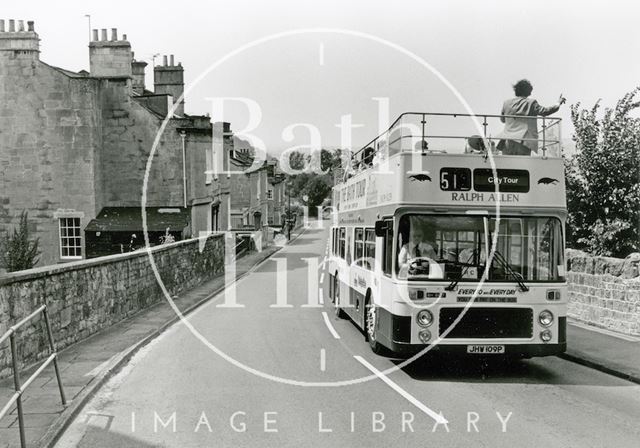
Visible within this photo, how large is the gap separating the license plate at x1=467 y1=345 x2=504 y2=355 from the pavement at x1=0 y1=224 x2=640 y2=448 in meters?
0.44

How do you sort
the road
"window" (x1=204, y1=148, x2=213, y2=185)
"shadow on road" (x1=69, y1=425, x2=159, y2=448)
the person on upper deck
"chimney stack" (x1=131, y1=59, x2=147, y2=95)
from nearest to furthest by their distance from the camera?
"shadow on road" (x1=69, y1=425, x2=159, y2=448) < the road < the person on upper deck < "window" (x1=204, y1=148, x2=213, y2=185) < "chimney stack" (x1=131, y1=59, x2=147, y2=95)

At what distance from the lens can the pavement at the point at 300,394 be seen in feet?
23.0

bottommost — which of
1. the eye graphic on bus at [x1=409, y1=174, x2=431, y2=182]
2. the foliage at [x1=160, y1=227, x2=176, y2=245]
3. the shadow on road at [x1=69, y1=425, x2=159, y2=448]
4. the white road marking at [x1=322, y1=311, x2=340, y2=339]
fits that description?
the white road marking at [x1=322, y1=311, x2=340, y2=339]

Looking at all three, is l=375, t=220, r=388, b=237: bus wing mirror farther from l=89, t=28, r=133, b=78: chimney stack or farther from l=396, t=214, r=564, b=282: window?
l=89, t=28, r=133, b=78: chimney stack

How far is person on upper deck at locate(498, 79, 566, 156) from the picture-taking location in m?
10.8

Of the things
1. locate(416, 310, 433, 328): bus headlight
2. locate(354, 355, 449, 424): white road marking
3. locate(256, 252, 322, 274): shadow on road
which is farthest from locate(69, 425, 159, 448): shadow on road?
locate(256, 252, 322, 274): shadow on road

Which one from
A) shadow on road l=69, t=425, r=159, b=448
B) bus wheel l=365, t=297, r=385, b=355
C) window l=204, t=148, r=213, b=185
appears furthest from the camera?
window l=204, t=148, r=213, b=185

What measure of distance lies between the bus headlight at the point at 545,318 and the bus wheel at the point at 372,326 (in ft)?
8.95

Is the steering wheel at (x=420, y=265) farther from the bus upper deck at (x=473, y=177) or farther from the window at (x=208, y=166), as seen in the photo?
the window at (x=208, y=166)

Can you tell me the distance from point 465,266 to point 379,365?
225cm

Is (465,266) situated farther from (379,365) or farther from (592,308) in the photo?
(592,308)

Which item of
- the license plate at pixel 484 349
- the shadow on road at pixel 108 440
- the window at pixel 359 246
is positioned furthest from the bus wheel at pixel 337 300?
the shadow on road at pixel 108 440

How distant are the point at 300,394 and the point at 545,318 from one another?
379cm

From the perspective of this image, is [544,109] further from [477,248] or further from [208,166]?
[208,166]
